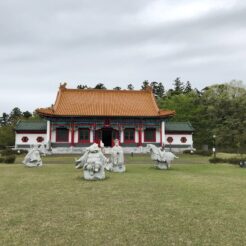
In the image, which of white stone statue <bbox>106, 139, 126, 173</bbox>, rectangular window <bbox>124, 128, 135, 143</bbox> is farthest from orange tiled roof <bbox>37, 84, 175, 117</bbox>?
white stone statue <bbox>106, 139, 126, 173</bbox>

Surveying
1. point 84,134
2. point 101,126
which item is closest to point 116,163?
point 101,126

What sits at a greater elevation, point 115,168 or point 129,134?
point 129,134

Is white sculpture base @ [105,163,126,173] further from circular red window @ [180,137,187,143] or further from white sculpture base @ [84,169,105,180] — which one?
circular red window @ [180,137,187,143]

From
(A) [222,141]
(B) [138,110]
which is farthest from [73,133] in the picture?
A: (A) [222,141]

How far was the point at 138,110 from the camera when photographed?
118 feet

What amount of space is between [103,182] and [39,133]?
2547 centimetres

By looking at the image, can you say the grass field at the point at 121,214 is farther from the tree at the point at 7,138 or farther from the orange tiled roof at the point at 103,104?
the tree at the point at 7,138

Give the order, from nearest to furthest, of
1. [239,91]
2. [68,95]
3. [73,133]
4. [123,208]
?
[123,208]
[73,133]
[68,95]
[239,91]

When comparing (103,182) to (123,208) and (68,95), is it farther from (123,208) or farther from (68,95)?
(68,95)

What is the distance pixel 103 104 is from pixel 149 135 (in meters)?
6.04

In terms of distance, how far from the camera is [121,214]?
6.99 metres

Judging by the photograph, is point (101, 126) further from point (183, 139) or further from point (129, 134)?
point (183, 139)

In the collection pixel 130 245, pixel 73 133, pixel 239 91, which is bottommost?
pixel 130 245

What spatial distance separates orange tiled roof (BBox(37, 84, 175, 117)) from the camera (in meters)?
34.6
